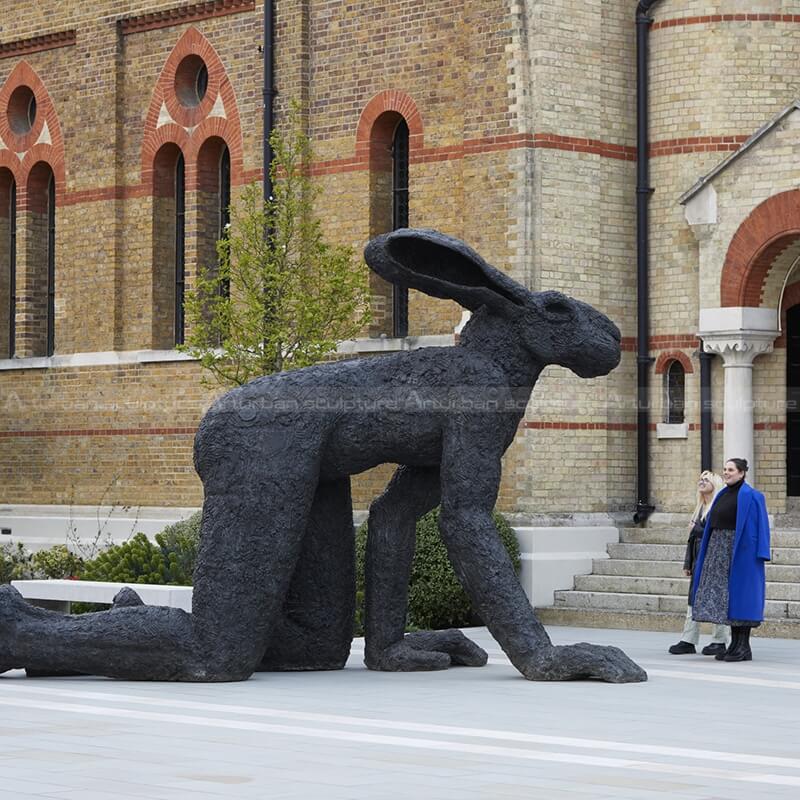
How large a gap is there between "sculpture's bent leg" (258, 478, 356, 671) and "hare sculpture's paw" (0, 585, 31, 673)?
1.89 m

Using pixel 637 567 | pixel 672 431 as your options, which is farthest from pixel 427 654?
pixel 672 431

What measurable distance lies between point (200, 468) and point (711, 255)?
30.4 feet

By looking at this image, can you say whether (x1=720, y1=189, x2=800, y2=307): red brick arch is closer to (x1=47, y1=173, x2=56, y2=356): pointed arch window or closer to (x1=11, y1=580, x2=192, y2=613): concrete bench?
(x1=11, y1=580, x2=192, y2=613): concrete bench

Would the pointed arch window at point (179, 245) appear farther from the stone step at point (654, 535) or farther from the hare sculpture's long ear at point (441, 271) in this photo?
the hare sculpture's long ear at point (441, 271)

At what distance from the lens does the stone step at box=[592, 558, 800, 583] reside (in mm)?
18812

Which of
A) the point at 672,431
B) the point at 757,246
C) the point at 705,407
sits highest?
Result: the point at 757,246

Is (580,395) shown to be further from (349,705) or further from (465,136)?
(349,705)

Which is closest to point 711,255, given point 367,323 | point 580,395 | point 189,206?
point 580,395

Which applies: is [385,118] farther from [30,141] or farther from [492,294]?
[492,294]

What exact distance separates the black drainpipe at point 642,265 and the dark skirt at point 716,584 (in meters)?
5.97

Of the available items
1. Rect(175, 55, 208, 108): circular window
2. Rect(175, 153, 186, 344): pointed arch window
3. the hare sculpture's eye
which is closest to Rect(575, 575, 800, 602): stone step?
the hare sculpture's eye

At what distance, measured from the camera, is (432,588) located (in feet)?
62.6

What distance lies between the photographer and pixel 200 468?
12.9 m

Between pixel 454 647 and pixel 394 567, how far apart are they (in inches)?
40.3
